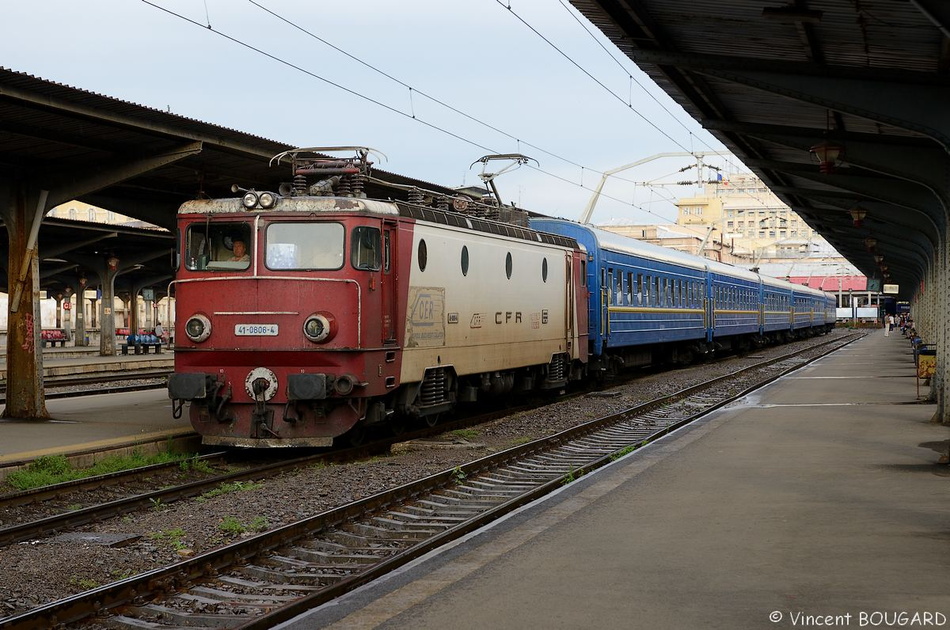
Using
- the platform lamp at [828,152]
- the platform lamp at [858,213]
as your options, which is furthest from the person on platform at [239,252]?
the platform lamp at [858,213]

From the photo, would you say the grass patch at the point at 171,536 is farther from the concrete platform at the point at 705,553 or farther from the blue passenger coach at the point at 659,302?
the blue passenger coach at the point at 659,302

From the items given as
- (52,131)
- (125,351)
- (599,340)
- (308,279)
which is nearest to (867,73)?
(308,279)

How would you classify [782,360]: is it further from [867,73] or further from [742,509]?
[742,509]

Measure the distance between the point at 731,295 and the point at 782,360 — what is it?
3.18 meters

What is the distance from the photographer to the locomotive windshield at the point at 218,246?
43.4 ft

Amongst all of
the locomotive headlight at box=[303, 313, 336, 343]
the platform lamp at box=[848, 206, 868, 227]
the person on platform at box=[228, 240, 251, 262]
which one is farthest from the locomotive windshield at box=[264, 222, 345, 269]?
the platform lamp at box=[848, 206, 868, 227]

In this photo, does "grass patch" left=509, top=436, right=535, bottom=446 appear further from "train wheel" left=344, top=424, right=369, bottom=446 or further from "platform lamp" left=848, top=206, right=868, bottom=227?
"platform lamp" left=848, top=206, right=868, bottom=227

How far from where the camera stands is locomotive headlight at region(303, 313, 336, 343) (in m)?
12.6

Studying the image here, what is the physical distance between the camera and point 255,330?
12.9 m

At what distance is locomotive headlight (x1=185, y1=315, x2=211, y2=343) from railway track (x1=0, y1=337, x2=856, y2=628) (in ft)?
12.1

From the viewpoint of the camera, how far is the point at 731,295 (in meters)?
40.2

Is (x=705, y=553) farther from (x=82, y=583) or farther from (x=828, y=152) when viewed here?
(x=828, y=152)

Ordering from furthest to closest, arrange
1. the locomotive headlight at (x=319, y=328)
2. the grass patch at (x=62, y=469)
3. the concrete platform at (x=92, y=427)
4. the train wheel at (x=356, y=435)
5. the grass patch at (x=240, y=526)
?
1. the train wheel at (x=356, y=435)
2. the concrete platform at (x=92, y=427)
3. the locomotive headlight at (x=319, y=328)
4. the grass patch at (x=62, y=469)
5. the grass patch at (x=240, y=526)

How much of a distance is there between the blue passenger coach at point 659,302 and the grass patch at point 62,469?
1237 cm
